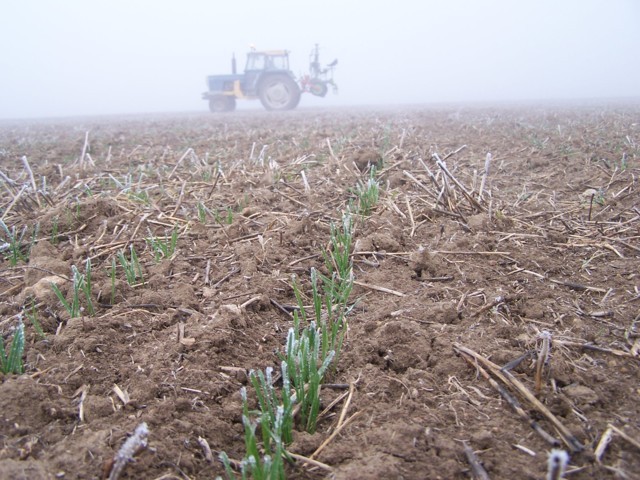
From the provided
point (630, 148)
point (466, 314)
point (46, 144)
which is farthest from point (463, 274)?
point (46, 144)

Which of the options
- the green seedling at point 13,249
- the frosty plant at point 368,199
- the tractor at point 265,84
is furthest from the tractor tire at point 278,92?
the green seedling at point 13,249

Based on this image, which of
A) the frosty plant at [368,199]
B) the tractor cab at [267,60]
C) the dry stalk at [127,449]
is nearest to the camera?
the dry stalk at [127,449]

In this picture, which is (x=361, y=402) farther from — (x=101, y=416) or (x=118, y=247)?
(x=118, y=247)

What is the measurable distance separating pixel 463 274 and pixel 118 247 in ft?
5.97

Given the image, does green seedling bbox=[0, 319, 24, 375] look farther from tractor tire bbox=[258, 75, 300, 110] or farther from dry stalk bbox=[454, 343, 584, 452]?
tractor tire bbox=[258, 75, 300, 110]

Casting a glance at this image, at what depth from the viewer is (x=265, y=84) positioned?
759 inches

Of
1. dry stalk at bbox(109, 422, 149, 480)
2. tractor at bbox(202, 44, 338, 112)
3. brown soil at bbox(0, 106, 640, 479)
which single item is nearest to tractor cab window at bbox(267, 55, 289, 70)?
tractor at bbox(202, 44, 338, 112)

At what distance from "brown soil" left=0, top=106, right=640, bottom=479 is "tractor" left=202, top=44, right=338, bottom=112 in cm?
1680

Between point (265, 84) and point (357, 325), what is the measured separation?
19032mm

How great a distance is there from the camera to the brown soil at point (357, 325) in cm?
117

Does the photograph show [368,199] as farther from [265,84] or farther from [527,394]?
[265,84]

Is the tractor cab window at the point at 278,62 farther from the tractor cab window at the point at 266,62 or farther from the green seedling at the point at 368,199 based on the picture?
the green seedling at the point at 368,199

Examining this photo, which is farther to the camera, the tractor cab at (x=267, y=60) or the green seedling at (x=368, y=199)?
the tractor cab at (x=267, y=60)

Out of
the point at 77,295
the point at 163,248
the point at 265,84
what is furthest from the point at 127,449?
the point at 265,84
